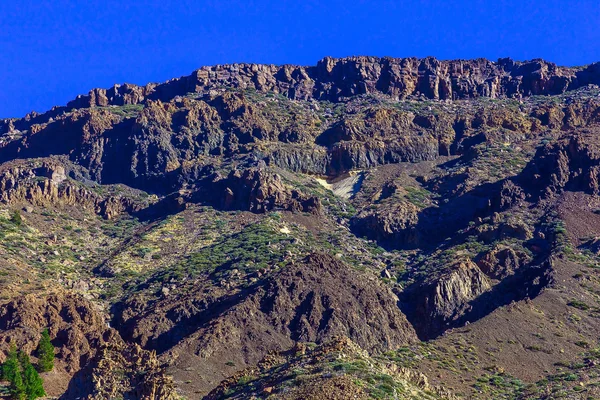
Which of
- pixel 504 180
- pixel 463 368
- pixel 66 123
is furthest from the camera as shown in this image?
pixel 66 123

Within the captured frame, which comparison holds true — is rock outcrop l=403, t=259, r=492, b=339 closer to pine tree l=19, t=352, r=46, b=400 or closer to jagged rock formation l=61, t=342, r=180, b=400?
jagged rock formation l=61, t=342, r=180, b=400

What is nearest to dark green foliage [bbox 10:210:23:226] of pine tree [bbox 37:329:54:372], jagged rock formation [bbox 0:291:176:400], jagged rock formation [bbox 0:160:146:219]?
jagged rock formation [bbox 0:160:146:219]

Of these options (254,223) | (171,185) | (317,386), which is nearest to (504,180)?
(254,223)

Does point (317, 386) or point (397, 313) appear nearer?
point (317, 386)

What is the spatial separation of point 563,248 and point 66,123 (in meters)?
77.2

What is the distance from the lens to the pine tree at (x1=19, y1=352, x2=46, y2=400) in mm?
83062

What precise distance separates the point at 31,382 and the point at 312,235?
4345 cm

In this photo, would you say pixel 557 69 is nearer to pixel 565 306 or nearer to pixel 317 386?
pixel 565 306

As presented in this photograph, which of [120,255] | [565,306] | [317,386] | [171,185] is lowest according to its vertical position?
[317,386]

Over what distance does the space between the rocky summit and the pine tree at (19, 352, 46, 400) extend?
521 mm

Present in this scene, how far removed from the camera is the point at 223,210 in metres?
128

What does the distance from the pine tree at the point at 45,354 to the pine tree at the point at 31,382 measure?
126 inches

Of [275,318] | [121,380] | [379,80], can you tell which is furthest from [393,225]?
[121,380]

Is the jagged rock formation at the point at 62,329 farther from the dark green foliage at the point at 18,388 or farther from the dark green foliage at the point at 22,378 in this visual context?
the dark green foliage at the point at 18,388
